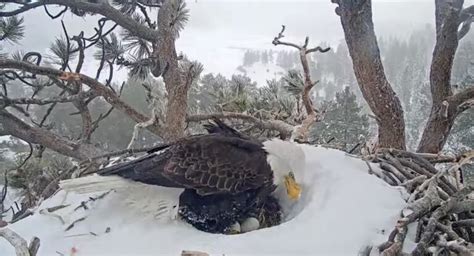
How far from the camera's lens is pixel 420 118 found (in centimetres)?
849

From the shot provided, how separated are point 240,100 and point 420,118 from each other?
6.87m

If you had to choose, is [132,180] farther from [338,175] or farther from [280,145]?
[338,175]

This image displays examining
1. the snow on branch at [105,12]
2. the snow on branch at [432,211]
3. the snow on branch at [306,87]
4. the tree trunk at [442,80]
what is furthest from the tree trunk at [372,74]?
the snow on branch at [105,12]

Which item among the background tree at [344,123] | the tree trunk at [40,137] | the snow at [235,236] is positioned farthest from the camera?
the background tree at [344,123]

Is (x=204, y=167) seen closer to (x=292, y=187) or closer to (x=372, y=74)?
(x=292, y=187)

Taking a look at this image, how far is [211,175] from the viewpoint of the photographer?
1138 mm

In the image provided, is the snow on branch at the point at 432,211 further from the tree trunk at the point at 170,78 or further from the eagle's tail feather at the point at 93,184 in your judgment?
the tree trunk at the point at 170,78

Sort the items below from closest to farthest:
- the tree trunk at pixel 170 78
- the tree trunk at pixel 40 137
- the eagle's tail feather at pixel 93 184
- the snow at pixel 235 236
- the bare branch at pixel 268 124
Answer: the snow at pixel 235 236, the eagle's tail feather at pixel 93 184, the bare branch at pixel 268 124, the tree trunk at pixel 170 78, the tree trunk at pixel 40 137

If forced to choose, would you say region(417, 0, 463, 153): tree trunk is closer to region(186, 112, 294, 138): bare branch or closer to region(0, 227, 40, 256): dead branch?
region(186, 112, 294, 138): bare branch

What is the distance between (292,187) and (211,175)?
0.24 m

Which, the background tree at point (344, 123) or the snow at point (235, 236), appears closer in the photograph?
the snow at point (235, 236)

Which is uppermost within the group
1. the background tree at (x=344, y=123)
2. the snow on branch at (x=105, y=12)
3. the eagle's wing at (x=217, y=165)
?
the snow on branch at (x=105, y=12)

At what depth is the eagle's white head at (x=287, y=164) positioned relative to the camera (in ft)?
4.04

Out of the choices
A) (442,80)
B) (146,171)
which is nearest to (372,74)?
(442,80)
